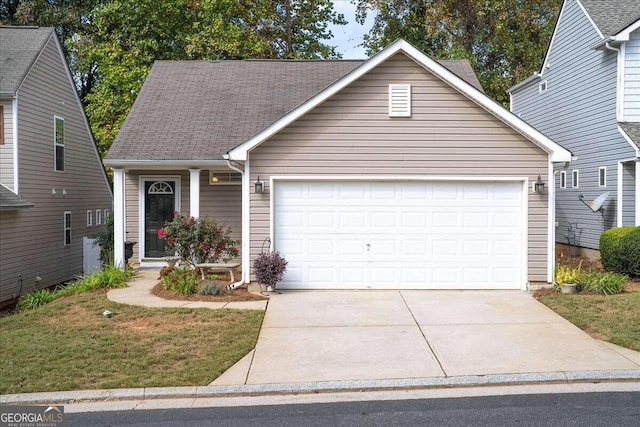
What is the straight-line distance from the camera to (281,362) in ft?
24.4

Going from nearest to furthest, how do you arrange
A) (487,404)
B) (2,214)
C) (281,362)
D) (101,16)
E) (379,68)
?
(487,404)
(281,362)
(379,68)
(2,214)
(101,16)

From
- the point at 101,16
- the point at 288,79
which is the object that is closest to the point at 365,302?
the point at 288,79

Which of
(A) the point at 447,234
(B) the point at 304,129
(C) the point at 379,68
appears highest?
(C) the point at 379,68

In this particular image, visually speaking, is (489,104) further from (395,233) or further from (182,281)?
(182,281)

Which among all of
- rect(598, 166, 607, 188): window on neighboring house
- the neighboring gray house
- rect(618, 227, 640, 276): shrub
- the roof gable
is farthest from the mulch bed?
rect(598, 166, 607, 188): window on neighboring house

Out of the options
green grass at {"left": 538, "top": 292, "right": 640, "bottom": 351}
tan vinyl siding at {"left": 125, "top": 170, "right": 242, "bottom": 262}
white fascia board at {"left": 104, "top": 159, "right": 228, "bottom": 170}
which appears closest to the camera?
green grass at {"left": 538, "top": 292, "right": 640, "bottom": 351}

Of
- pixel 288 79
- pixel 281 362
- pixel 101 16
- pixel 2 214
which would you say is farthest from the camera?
pixel 101 16

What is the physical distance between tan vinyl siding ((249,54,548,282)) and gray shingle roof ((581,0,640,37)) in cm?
662

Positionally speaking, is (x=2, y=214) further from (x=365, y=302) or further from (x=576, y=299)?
(x=576, y=299)

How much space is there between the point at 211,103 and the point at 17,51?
5672mm

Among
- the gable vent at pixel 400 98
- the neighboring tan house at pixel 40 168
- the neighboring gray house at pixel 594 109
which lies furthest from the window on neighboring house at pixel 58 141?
the neighboring gray house at pixel 594 109

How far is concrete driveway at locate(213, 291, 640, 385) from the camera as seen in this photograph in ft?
23.2

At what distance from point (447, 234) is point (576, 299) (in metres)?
2.72

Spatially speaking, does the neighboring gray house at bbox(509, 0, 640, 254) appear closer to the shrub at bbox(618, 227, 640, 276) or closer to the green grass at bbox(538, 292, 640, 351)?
the shrub at bbox(618, 227, 640, 276)
